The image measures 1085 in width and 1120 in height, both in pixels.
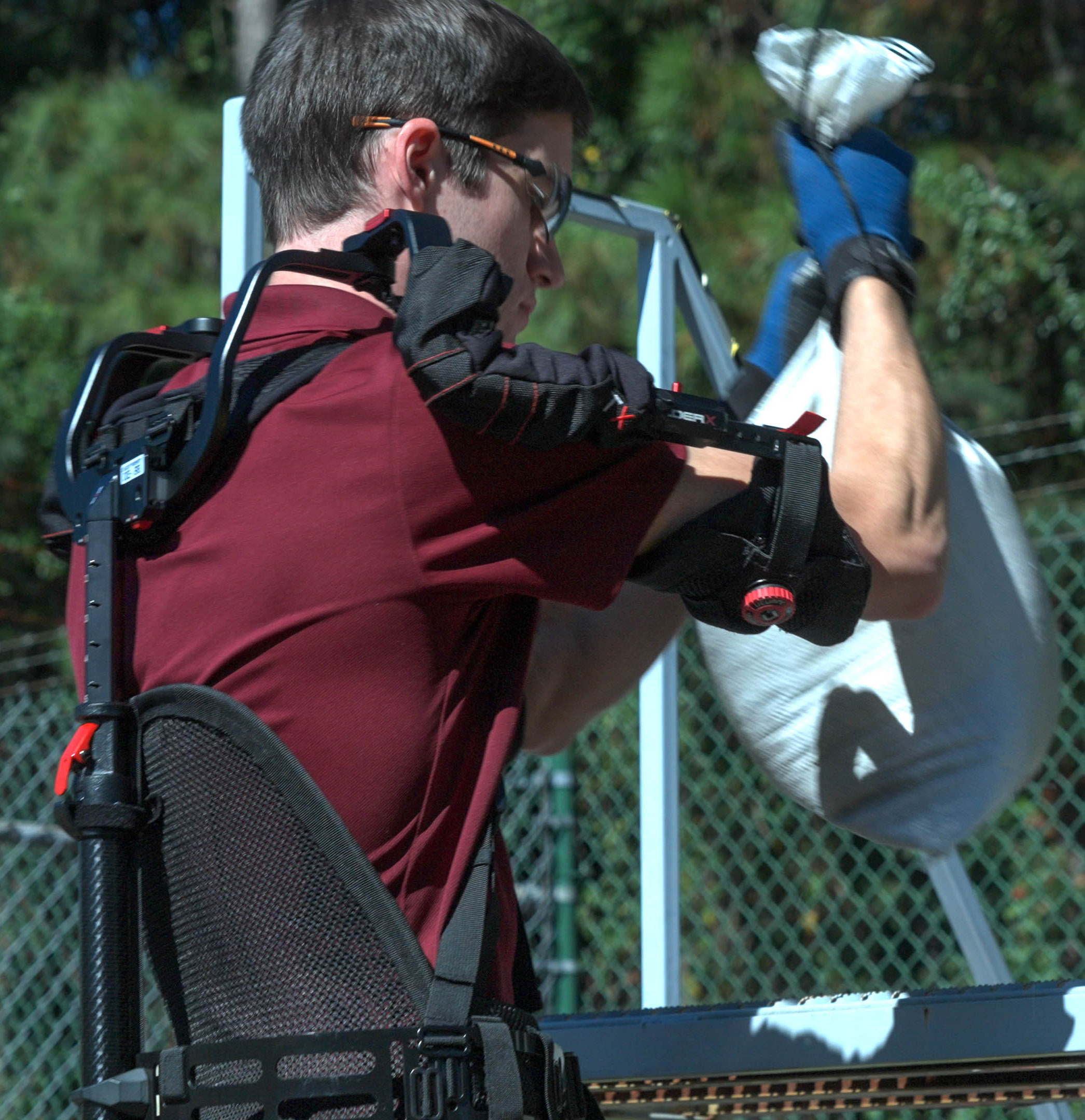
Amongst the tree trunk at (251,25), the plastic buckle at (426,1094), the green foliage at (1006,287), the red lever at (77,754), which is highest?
the tree trunk at (251,25)

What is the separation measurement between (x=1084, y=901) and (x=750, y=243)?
2481 millimetres

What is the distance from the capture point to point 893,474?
1391mm

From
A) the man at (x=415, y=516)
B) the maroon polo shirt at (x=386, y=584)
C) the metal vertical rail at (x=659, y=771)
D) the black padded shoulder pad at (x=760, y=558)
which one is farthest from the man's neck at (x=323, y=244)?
the metal vertical rail at (x=659, y=771)

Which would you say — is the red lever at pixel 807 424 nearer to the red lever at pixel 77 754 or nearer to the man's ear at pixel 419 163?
the man's ear at pixel 419 163

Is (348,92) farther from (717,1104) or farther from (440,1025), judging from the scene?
(717,1104)

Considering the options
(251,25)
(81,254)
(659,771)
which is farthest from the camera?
(81,254)

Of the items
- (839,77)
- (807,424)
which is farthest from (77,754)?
(839,77)

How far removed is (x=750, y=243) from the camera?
544 centimetres

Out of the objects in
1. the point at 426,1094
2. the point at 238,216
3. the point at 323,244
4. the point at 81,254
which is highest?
the point at 81,254

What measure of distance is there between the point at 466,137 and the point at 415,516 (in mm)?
424

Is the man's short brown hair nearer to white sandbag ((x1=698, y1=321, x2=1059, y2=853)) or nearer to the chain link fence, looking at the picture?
white sandbag ((x1=698, y1=321, x2=1059, y2=853))

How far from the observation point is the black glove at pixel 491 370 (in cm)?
119

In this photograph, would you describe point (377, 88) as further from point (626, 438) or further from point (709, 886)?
point (709, 886)

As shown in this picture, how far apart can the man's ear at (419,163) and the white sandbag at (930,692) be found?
54 centimetres
